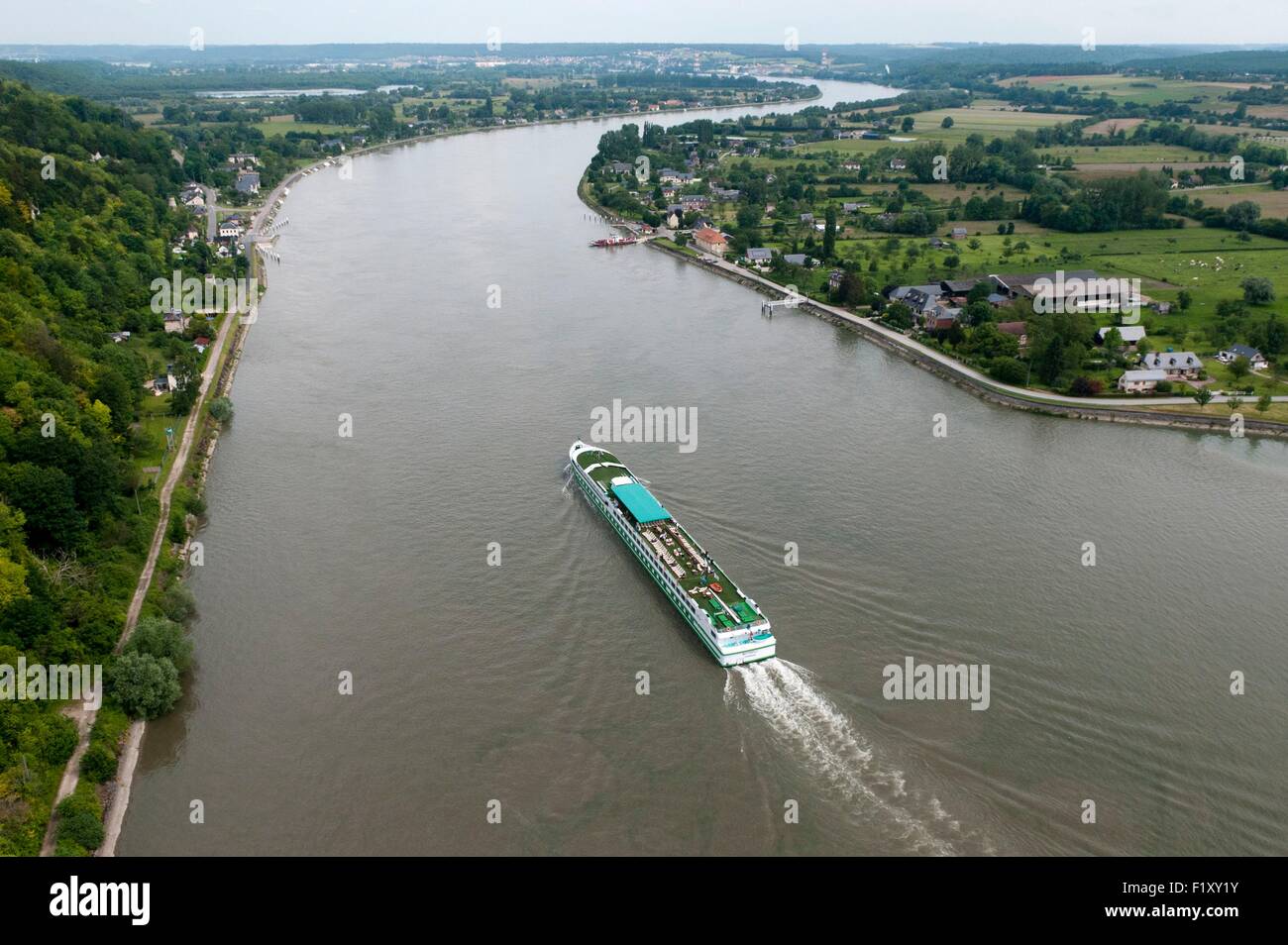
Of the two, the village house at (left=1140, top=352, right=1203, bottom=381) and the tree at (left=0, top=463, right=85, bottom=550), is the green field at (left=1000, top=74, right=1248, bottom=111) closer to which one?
the village house at (left=1140, top=352, right=1203, bottom=381)

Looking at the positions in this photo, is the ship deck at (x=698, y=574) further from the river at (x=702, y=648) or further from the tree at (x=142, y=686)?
the tree at (x=142, y=686)

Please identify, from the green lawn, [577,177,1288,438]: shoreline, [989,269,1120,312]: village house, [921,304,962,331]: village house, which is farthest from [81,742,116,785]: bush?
the green lawn

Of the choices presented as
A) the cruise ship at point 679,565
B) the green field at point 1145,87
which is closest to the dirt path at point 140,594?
the cruise ship at point 679,565

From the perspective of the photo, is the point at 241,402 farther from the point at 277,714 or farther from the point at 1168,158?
the point at 1168,158

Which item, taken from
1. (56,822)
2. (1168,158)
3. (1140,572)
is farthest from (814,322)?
(1168,158)

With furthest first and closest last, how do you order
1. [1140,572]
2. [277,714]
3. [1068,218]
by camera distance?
[1068,218] < [1140,572] < [277,714]

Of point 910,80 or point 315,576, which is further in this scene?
point 910,80

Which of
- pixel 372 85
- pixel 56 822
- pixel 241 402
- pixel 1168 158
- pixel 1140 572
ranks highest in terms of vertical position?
pixel 372 85

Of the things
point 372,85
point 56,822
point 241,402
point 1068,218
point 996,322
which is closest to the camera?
point 56,822
